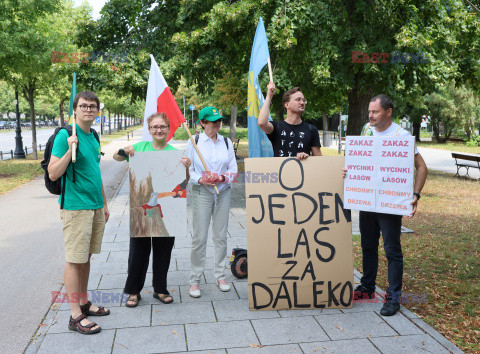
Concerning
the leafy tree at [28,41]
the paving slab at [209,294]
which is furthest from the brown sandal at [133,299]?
the leafy tree at [28,41]

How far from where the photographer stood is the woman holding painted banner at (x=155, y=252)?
4.27 meters

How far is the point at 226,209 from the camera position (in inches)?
186

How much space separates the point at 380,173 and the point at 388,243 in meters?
0.70

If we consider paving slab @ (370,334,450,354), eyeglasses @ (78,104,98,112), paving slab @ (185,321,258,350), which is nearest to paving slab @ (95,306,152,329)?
paving slab @ (185,321,258,350)

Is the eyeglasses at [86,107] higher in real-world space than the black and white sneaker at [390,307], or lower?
higher

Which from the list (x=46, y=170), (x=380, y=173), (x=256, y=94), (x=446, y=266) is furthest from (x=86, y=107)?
(x=446, y=266)

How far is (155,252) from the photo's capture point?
4465mm

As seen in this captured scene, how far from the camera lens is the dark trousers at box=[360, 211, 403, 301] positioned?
4207 mm

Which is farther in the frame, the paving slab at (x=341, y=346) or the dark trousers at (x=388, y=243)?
the dark trousers at (x=388, y=243)

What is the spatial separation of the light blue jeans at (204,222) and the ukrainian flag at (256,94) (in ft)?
2.15

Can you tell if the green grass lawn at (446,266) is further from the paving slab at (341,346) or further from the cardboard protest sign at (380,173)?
the cardboard protest sign at (380,173)

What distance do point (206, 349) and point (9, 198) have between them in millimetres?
9724

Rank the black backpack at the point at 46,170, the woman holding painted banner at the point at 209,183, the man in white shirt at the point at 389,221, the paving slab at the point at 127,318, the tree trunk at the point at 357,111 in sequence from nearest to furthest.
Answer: the black backpack at the point at 46,170
the paving slab at the point at 127,318
the man in white shirt at the point at 389,221
the woman holding painted banner at the point at 209,183
the tree trunk at the point at 357,111

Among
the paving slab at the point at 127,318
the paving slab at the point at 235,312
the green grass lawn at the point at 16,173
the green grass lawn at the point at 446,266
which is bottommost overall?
the green grass lawn at the point at 16,173
